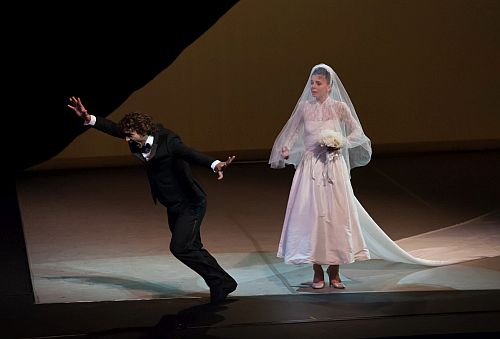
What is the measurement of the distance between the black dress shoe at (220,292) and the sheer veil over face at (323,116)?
3.17 ft

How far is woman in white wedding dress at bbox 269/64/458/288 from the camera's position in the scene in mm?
7309

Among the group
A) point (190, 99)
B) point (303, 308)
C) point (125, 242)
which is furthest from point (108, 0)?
point (303, 308)

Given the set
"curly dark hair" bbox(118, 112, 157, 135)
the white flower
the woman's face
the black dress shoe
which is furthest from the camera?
the woman's face

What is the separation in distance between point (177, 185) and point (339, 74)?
536 cm

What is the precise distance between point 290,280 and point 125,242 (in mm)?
1734

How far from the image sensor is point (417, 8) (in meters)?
12.2

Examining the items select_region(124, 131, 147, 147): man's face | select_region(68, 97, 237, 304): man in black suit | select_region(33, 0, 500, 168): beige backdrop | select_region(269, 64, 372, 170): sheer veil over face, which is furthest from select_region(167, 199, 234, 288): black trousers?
select_region(33, 0, 500, 168): beige backdrop

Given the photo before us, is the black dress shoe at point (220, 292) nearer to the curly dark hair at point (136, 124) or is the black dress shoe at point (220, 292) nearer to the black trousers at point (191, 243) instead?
the black trousers at point (191, 243)

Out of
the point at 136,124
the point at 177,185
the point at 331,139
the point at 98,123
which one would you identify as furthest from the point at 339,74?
the point at 136,124

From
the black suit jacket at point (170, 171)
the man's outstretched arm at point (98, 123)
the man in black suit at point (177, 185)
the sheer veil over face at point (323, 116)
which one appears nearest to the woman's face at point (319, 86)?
the sheer veil over face at point (323, 116)

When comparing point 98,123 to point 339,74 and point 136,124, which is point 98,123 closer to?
point 136,124

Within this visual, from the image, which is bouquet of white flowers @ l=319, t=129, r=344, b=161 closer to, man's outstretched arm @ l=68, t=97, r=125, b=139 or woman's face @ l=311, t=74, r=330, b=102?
woman's face @ l=311, t=74, r=330, b=102

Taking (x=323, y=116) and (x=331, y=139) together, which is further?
(x=323, y=116)

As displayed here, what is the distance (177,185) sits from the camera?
7.03 m
